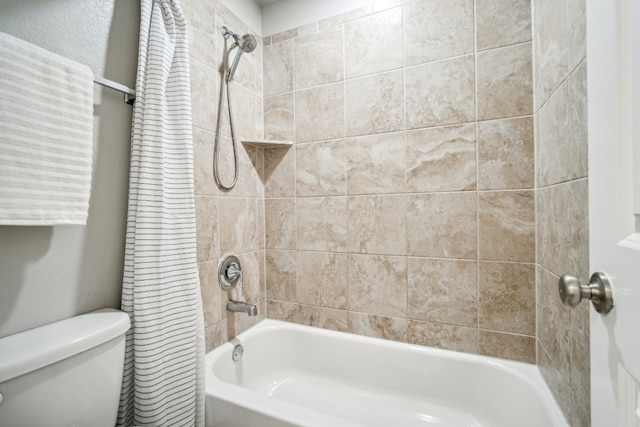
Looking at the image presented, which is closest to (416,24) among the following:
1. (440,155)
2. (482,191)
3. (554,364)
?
(440,155)

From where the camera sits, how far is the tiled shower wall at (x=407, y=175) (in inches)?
50.1

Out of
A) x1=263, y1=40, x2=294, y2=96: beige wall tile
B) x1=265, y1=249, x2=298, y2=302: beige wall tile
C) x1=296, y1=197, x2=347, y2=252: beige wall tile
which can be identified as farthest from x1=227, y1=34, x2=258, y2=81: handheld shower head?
x1=265, y1=249, x2=298, y2=302: beige wall tile

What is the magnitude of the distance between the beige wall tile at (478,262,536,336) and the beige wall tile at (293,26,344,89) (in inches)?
49.5

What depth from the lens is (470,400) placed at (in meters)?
1.31

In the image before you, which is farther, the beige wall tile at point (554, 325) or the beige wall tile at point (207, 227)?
the beige wall tile at point (207, 227)

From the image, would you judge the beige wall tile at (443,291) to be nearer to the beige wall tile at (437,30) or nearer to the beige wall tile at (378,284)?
the beige wall tile at (378,284)

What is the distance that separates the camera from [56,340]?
30.0 inches

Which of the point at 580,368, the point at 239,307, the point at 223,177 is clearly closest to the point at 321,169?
the point at 223,177

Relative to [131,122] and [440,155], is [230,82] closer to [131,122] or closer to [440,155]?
[131,122]

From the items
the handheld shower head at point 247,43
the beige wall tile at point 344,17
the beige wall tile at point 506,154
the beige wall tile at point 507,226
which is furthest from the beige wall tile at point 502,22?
the handheld shower head at point 247,43

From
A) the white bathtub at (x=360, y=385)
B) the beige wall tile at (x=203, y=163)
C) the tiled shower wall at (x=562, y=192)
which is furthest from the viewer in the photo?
the beige wall tile at (x=203, y=163)

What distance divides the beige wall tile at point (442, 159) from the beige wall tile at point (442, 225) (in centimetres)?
5

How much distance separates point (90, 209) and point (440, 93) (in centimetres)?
151

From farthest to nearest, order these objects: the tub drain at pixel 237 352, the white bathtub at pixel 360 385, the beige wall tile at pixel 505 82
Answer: the tub drain at pixel 237 352 < the beige wall tile at pixel 505 82 < the white bathtub at pixel 360 385
